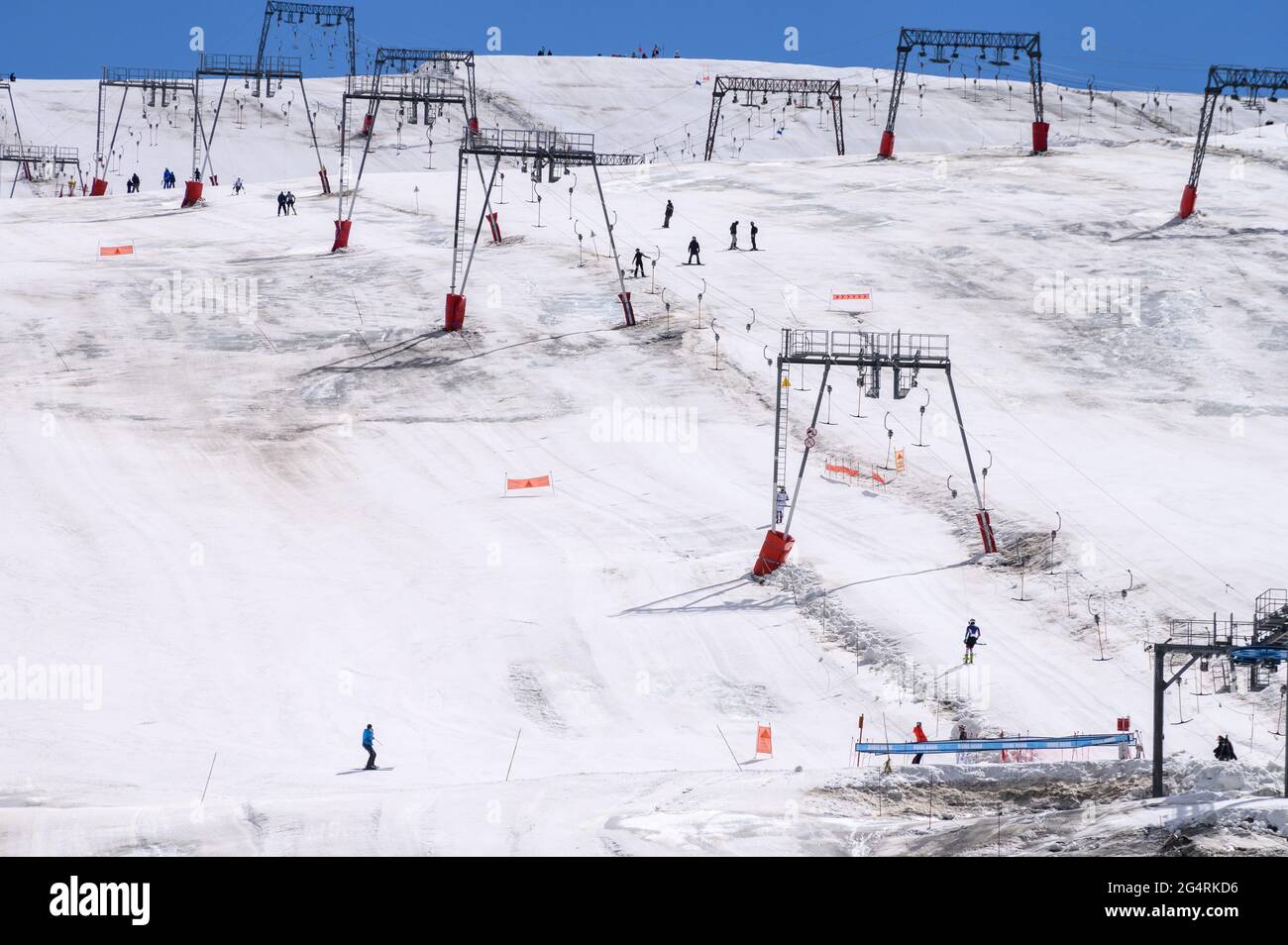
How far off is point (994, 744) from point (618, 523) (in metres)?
14.1

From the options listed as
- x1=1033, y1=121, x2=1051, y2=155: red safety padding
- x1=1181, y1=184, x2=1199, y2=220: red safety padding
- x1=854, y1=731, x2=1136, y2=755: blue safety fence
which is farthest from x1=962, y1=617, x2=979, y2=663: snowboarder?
x1=1033, y1=121, x2=1051, y2=155: red safety padding

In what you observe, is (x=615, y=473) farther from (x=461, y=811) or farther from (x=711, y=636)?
(x=461, y=811)

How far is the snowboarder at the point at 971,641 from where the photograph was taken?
33031 millimetres

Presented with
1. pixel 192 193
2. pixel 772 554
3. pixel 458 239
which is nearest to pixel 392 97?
pixel 458 239

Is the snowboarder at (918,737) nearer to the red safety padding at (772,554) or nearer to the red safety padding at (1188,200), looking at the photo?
the red safety padding at (772,554)

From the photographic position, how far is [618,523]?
40.8 m

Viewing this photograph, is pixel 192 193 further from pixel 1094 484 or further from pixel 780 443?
pixel 1094 484

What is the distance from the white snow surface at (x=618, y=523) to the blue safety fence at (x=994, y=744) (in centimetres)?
49

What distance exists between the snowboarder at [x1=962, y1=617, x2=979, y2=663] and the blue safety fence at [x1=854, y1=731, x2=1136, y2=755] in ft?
12.9

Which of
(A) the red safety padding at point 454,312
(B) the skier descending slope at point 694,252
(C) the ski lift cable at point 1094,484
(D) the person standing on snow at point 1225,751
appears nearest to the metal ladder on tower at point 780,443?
(C) the ski lift cable at point 1094,484

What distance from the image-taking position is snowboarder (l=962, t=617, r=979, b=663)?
3303 cm

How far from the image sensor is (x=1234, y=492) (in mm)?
40875

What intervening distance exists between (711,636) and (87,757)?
38.7 ft
